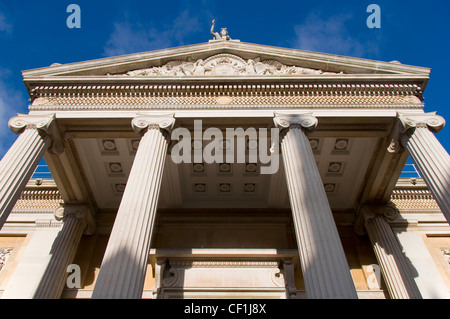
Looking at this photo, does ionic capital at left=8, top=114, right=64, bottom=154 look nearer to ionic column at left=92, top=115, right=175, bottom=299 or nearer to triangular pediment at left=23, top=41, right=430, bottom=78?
triangular pediment at left=23, top=41, right=430, bottom=78

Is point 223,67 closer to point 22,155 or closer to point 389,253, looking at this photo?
point 22,155

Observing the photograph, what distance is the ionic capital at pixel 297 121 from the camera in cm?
937

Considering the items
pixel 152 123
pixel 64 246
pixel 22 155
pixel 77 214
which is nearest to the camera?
pixel 22 155

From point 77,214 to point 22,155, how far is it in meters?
3.97

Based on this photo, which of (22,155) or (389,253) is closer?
(22,155)

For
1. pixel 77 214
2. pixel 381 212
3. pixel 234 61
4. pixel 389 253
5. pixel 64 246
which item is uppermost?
pixel 234 61

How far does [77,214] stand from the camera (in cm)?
1203

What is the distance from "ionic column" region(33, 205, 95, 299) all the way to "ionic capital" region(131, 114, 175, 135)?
453 cm

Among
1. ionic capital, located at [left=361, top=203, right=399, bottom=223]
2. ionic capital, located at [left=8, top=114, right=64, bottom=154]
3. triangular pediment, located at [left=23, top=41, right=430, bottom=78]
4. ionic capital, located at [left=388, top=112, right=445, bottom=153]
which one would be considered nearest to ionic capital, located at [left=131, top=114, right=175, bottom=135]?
ionic capital, located at [left=8, top=114, right=64, bottom=154]

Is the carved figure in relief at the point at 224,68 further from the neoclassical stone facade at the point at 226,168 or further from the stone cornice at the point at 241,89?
the stone cornice at the point at 241,89

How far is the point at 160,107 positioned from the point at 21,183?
400 cm

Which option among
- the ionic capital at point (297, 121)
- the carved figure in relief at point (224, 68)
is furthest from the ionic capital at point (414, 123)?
the carved figure in relief at point (224, 68)

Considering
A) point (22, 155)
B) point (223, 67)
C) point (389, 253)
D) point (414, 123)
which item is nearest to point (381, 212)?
point (389, 253)

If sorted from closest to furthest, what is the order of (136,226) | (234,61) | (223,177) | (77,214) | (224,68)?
(136,226), (224,68), (234,61), (77,214), (223,177)
